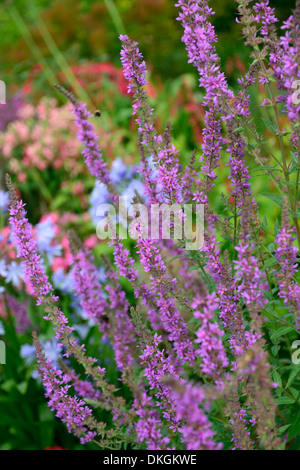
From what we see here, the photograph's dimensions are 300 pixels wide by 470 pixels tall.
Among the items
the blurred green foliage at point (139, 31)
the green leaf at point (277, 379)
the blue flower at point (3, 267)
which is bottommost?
the green leaf at point (277, 379)

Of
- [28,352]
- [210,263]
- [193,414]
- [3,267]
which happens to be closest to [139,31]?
[3,267]

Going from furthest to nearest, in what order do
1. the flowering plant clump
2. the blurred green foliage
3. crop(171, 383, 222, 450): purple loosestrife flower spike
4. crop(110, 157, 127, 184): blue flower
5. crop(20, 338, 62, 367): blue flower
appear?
1. the blurred green foliage
2. crop(110, 157, 127, 184): blue flower
3. crop(20, 338, 62, 367): blue flower
4. the flowering plant clump
5. crop(171, 383, 222, 450): purple loosestrife flower spike

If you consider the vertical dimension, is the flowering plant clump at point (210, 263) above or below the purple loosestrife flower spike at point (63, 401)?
above

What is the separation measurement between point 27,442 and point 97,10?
7.14 metres

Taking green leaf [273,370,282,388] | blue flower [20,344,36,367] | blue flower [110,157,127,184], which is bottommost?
blue flower [20,344,36,367]

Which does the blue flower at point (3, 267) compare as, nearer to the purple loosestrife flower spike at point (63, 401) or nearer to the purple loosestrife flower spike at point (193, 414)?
the purple loosestrife flower spike at point (63, 401)

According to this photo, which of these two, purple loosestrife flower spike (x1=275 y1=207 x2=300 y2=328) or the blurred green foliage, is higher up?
the blurred green foliage

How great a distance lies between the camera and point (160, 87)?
23.8ft

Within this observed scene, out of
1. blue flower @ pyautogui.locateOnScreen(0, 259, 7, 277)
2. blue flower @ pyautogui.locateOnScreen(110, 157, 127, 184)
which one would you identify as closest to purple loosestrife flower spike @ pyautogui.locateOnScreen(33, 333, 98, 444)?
blue flower @ pyautogui.locateOnScreen(0, 259, 7, 277)

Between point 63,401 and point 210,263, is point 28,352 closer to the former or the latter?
point 63,401

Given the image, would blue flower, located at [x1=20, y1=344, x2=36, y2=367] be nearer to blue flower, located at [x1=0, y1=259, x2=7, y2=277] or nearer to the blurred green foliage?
blue flower, located at [x1=0, y1=259, x2=7, y2=277]

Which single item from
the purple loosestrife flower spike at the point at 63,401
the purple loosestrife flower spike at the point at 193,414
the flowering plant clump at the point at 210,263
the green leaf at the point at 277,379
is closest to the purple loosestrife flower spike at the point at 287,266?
the flowering plant clump at the point at 210,263

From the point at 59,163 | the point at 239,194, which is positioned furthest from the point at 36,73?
the point at 239,194

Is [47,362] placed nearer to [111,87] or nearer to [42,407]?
[42,407]
